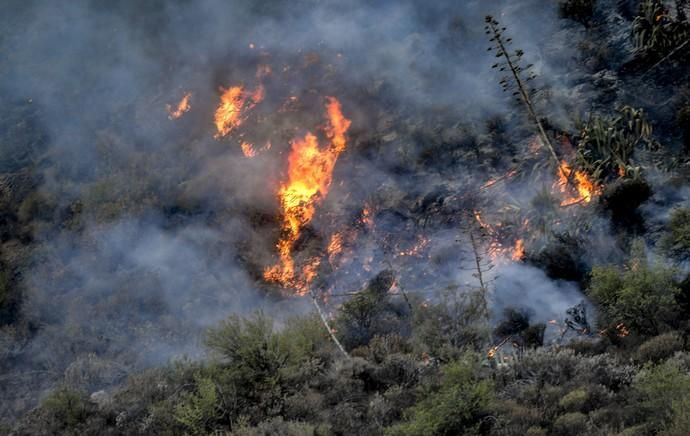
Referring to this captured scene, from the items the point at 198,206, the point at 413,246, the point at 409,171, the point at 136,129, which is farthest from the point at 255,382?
the point at 136,129

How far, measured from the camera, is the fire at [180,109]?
3092 cm

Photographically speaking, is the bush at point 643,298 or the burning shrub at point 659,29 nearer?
the bush at point 643,298

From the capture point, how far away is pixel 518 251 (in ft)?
64.8

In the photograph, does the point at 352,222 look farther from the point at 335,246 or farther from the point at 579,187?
the point at 579,187

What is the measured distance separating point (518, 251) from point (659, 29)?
9.38 meters

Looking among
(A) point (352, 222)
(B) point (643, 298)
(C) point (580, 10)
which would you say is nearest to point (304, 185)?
(A) point (352, 222)

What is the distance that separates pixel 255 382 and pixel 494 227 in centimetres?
930

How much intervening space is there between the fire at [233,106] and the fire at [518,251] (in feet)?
46.8

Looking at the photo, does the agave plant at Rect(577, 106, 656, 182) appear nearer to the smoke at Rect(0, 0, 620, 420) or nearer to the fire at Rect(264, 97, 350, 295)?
the smoke at Rect(0, 0, 620, 420)

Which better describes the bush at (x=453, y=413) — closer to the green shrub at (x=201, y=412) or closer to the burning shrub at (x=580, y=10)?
the green shrub at (x=201, y=412)

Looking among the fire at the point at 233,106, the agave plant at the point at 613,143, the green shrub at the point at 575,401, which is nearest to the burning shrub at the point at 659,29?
the agave plant at the point at 613,143

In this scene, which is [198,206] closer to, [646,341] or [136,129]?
[136,129]

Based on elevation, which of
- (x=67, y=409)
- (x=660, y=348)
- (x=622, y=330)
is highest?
(x=67, y=409)

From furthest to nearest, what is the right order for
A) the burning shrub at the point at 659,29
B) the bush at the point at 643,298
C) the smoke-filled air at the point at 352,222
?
the burning shrub at the point at 659,29
the smoke-filled air at the point at 352,222
the bush at the point at 643,298
